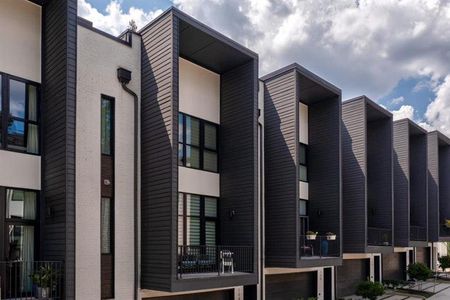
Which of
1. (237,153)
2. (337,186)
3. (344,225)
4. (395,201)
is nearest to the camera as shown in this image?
(237,153)

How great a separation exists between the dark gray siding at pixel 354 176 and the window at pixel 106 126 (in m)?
13.6

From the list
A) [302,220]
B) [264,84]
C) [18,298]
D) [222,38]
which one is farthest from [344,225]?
[18,298]

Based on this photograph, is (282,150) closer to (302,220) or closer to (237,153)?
(237,153)

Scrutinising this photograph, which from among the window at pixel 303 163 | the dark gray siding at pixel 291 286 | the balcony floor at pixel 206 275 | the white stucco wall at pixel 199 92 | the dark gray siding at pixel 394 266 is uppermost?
the white stucco wall at pixel 199 92

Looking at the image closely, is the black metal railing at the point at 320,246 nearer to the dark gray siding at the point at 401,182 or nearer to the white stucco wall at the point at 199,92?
the white stucco wall at the point at 199,92

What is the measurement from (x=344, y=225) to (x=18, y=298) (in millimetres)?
16042

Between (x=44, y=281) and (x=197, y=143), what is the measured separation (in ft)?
23.5

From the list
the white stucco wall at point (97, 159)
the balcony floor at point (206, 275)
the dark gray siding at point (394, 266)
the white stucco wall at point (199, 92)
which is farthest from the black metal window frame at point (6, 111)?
the dark gray siding at point (394, 266)

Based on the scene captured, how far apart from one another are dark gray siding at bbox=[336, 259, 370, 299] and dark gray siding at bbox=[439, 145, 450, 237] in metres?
11.8

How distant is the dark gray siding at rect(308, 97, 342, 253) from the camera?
64.7 ft

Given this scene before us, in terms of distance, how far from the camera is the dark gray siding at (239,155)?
15.1m

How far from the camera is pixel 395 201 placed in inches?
1077

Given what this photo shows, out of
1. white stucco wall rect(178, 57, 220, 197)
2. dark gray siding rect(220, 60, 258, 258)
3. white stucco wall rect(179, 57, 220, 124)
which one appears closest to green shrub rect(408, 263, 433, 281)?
dark gray siding rect(220, 60, 258, 258)

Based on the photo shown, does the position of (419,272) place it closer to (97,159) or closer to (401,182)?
(401,182)
